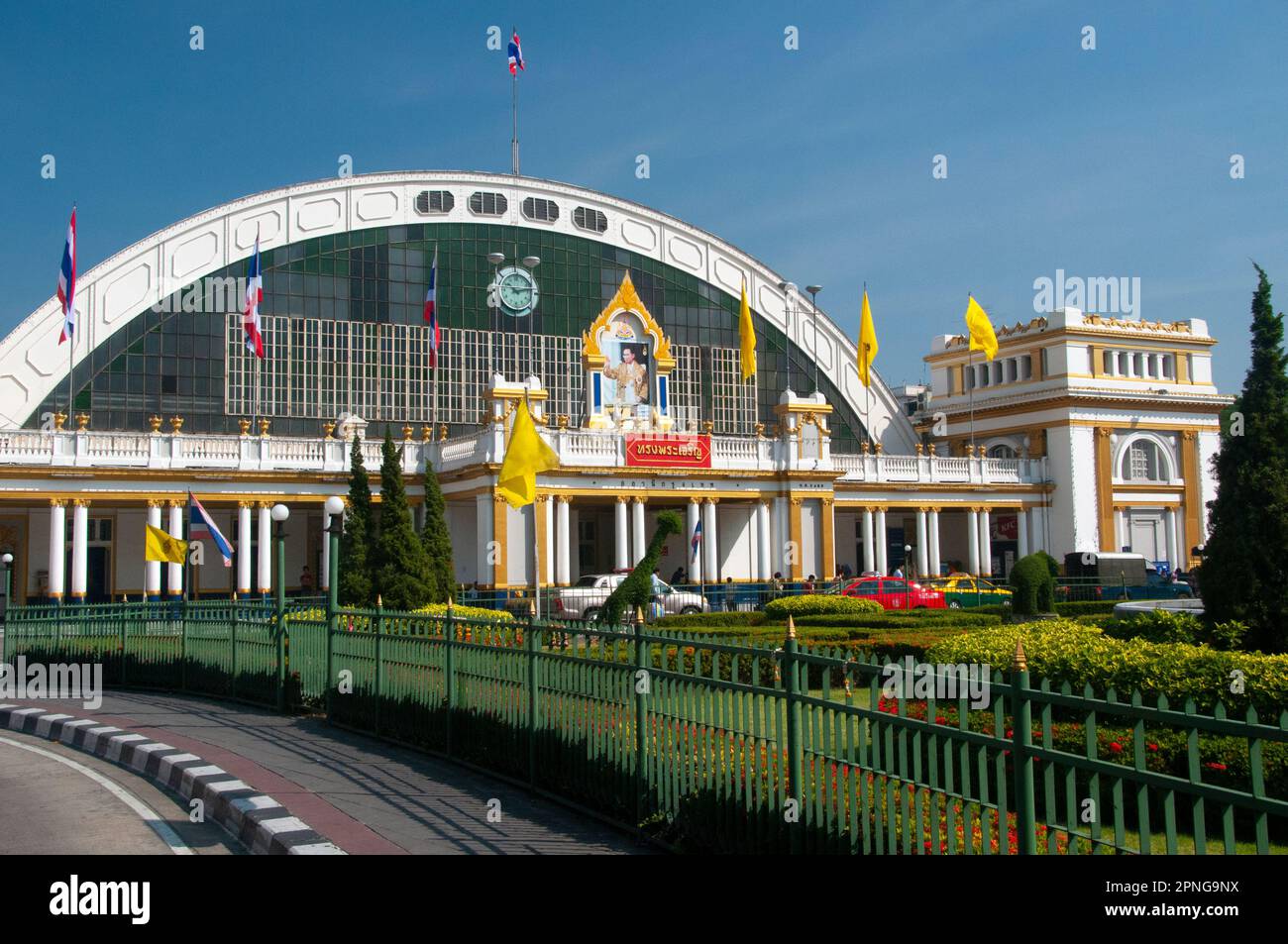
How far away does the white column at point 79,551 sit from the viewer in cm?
3675

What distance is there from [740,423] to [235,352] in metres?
22.0

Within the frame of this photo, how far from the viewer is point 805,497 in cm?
4397

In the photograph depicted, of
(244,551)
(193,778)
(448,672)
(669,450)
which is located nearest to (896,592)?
(669,450)

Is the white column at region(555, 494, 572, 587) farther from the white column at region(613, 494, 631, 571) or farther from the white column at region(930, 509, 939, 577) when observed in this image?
the white column at region(930, 509, 939, 577)

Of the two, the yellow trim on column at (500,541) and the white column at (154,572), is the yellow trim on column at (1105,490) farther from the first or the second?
the white column at (154,572)

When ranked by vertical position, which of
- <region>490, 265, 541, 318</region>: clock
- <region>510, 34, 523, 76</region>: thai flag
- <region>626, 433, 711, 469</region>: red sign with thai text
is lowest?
<region>626, 433, 711, 469</region>: red sign with thai text

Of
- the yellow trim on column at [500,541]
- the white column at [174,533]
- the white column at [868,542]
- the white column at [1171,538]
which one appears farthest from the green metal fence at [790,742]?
the white column at [1171,538]

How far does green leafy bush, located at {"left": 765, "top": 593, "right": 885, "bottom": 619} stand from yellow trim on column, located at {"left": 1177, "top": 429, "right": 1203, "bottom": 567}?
3072 cm

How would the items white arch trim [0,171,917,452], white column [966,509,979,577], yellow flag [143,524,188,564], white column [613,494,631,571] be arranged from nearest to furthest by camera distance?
yellow flag [143,524,188,564] < white column [613,494,631,571] < white arch trim [0,171,917,452] < white column [966,509,979,577]

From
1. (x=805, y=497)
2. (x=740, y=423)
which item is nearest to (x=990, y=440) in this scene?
(x=740, y=423)

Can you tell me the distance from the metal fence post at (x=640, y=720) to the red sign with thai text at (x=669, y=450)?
3145 centimetres

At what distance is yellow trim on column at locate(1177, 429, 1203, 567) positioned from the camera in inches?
2162

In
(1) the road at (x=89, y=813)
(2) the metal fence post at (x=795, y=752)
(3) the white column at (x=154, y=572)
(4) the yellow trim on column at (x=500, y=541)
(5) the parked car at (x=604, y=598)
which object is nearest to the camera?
(2) the metal fence post at (x=795, y=752)

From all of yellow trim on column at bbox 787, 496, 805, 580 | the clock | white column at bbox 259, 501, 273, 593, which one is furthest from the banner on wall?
white column at bbox 259, 501, 273, 593
